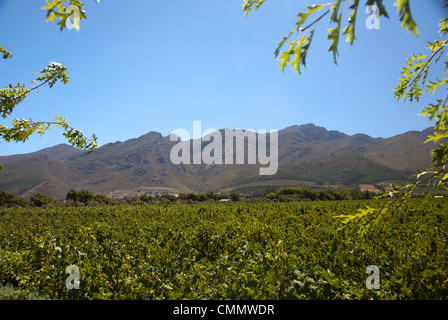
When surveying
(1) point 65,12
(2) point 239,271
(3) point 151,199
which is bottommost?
(3) point 151,199

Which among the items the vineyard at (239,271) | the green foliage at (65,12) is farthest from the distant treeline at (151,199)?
the green foliage at (65,12)

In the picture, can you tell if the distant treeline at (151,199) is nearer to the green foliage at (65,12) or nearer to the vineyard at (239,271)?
the vineyard at (239,271)

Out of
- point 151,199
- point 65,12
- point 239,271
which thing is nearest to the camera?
point 65,12

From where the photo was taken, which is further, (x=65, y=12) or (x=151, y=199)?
(x=151, y=199)

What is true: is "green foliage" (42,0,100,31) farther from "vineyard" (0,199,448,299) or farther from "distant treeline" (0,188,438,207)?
"distant treeline" (0,188,438,207)

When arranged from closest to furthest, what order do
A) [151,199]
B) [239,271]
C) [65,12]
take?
[65,12] → [239,271] → [151,199]

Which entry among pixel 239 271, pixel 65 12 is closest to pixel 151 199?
pixel 239 271

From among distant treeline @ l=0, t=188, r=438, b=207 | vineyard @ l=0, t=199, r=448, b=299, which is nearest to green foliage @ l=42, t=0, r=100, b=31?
vineyard @ l=0, t=199, r=448, b=299

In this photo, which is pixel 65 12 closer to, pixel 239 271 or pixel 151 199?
pixel 239 271

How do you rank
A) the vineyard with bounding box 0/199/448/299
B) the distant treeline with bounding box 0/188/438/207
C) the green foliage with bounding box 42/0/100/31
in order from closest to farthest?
the green foliage with bounding box 42/0/100/31 → the vineyard with bounding box 0/199/448/299 → the distant treeline with bounding box 0/188/438/207

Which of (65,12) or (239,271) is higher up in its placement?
(65,12)
